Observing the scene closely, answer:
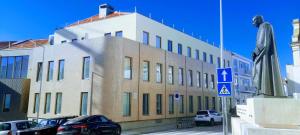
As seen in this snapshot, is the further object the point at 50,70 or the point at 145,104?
the point at 50,70

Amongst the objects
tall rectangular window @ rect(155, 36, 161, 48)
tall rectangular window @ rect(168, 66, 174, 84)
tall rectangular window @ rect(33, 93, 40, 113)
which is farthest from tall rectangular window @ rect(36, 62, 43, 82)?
tall rectangular window @ rect(168, 66, 174, 84)

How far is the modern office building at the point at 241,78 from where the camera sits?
51750 millimetres

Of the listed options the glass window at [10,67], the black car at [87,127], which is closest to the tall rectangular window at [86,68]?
the black car at [87,127]

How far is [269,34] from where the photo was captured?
902 cm

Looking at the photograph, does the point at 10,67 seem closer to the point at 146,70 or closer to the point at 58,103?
the point at 58,103

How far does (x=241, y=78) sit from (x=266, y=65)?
48.7 meters

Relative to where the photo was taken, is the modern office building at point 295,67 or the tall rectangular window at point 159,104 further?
the tall rectangular window at point 159,104

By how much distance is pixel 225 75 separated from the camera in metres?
9.84

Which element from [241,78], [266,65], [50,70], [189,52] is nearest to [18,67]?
[50,70]

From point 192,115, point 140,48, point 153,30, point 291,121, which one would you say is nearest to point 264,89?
point 291,121

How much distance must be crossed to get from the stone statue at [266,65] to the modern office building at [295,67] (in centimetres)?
1136

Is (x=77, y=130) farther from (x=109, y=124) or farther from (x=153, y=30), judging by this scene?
(x=153, y=30)

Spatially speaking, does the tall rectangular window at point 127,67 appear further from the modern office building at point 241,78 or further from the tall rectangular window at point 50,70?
the modern office building at point 241,78

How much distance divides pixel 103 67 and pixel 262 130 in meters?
17.3
